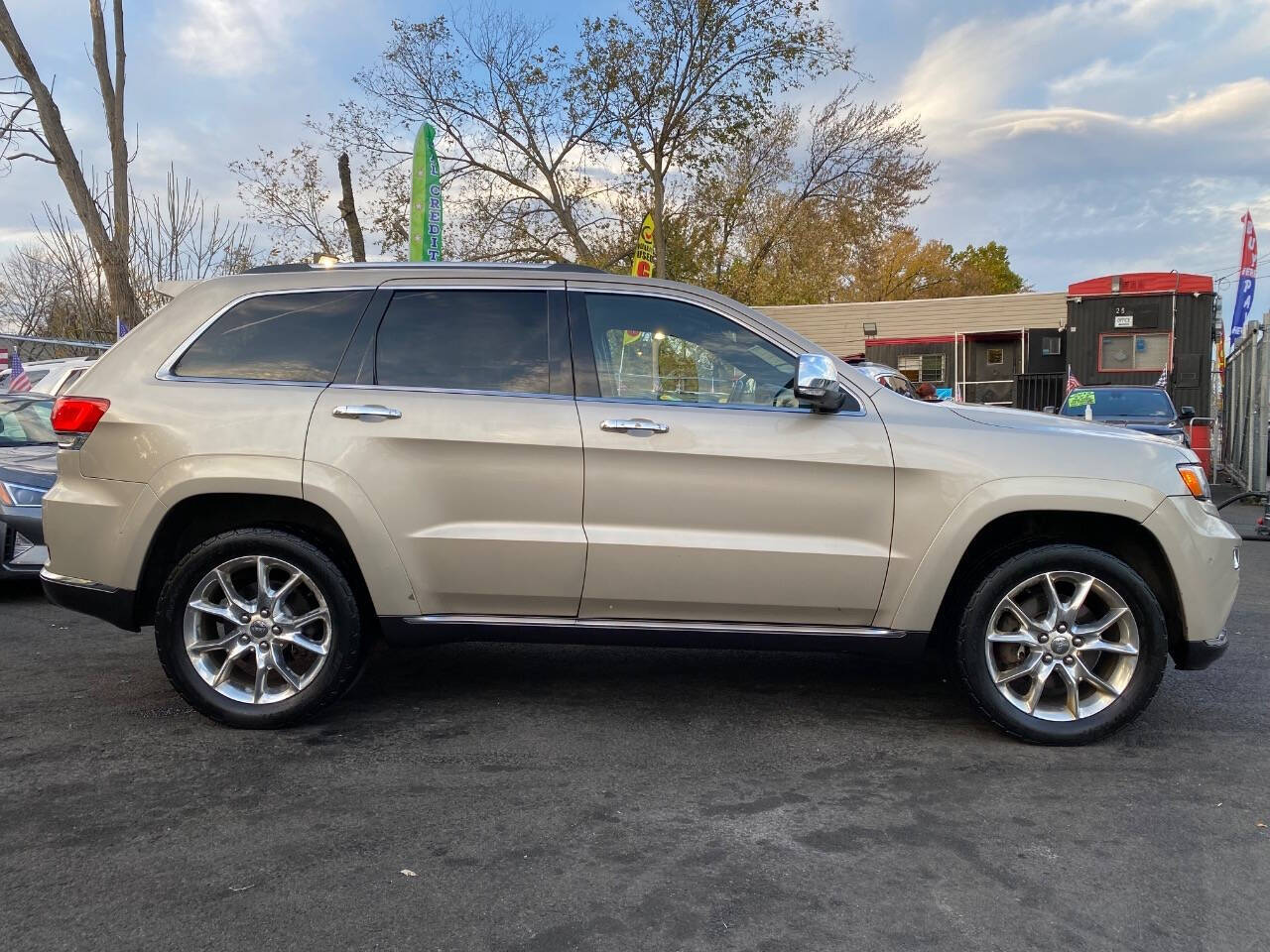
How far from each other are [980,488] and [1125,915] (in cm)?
168

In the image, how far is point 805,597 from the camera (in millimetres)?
3939

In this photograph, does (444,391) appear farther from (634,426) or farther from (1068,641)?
(1068,641)

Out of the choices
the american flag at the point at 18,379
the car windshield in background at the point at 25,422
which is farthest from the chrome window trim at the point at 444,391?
the american flag at the point at 18,379

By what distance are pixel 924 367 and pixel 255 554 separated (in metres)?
19.3

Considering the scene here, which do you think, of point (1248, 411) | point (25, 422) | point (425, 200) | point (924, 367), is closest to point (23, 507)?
point (25, 422)

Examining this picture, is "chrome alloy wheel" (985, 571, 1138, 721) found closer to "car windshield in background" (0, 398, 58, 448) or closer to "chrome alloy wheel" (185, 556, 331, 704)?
"chrome alloy wheel" (185, 556, 331, 704)

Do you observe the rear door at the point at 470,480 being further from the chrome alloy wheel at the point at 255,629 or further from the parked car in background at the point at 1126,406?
the parked car in background at the point at 1126,406

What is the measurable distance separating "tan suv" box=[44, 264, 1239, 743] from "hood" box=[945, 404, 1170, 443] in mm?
20

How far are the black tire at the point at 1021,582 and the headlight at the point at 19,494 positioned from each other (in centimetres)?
589

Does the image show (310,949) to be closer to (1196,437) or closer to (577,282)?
(577,282)

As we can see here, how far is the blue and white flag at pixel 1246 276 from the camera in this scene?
2212 cm

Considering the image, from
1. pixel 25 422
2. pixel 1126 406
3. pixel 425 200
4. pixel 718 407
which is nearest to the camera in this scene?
pixel 718 407

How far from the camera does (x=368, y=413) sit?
3969 mm

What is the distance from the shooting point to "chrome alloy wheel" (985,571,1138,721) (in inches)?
154
